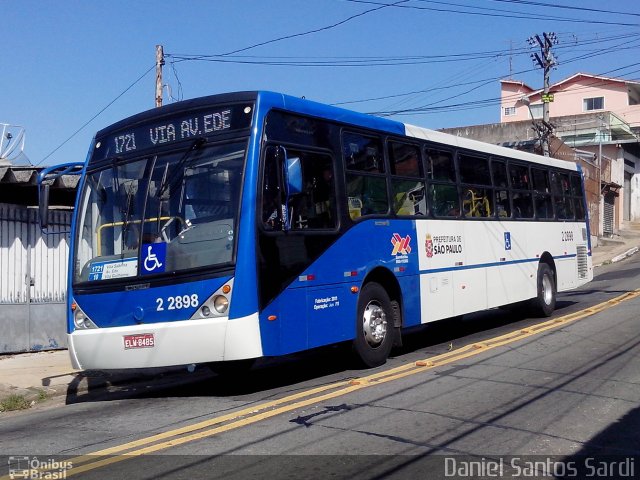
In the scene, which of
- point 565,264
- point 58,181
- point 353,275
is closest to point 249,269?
point 353,275

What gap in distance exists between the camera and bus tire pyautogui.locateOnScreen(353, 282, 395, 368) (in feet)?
30.2

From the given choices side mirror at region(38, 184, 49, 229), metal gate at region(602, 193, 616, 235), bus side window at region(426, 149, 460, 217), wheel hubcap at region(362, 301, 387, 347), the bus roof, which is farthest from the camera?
metal gate at region(602, 193, 616, 235)

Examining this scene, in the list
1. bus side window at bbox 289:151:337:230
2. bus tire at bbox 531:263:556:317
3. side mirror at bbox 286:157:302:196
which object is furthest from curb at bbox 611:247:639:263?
side mirror at bbox 286:157:302:196

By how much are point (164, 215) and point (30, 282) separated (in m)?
6.35

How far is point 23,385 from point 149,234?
376 cm

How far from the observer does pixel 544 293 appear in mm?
14703

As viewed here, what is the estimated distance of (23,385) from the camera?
10.1 meters

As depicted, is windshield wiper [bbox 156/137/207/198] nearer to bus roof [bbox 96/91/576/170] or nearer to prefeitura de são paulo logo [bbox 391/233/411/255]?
bus roof [bbox 96/91/576/170]

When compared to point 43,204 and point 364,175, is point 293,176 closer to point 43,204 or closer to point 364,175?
point 364,175

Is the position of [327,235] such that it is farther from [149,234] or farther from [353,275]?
[149,234]

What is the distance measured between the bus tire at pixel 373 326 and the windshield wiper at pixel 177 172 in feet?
9.22

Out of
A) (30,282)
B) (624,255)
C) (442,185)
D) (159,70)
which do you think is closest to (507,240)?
(442,185)

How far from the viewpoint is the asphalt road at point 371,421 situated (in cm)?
547

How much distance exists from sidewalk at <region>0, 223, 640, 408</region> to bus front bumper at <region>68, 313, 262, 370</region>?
1.91 metres
